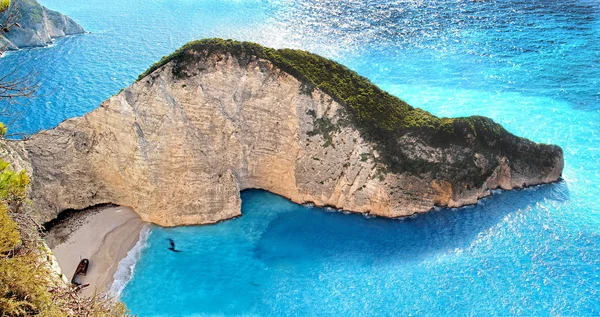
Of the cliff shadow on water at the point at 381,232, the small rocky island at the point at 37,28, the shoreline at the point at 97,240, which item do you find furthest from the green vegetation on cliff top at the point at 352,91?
the small rocky island at the point at 37,28

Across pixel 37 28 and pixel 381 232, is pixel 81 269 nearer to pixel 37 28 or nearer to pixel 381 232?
pixel 381 232

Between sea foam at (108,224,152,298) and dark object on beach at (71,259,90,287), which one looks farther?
dark object on beach at (71,259,90,287)

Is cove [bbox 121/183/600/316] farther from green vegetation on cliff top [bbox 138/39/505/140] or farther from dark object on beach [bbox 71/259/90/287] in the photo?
green vegetation on cliff top [bbox 138/39/505/140]

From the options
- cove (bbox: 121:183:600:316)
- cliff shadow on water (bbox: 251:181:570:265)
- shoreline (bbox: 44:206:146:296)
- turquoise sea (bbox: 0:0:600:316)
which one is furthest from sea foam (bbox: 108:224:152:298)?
cliff shadow on water (bbox: 251:181:570:265)

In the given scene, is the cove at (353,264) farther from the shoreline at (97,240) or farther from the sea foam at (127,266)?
the shoreline at (97,240)

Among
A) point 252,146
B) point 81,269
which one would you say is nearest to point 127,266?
point 81,269

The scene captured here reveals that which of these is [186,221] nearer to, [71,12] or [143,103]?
[143,103]

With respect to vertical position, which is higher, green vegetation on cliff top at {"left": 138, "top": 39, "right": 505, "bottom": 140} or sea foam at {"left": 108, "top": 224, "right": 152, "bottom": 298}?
green vegetation on cliff top at {"left": 138, "top": 39, "right": 505, "bottom": 140}
